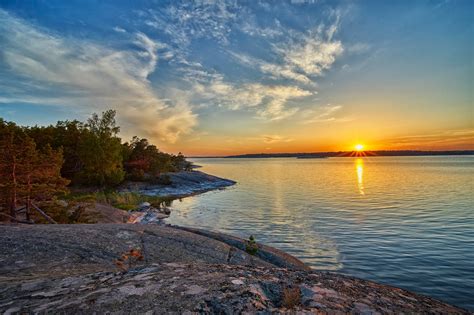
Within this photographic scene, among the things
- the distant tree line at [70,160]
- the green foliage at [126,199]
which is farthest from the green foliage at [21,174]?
the green foliage at [126,199]

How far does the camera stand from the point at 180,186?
63250mm

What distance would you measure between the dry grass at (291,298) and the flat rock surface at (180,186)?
48.8 m

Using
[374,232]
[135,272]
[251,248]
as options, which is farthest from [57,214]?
[374,232]

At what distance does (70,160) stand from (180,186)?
893 inches

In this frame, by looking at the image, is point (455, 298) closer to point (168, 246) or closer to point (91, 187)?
point (168, 246)

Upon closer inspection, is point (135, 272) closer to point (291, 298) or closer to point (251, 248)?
point (291, 298)

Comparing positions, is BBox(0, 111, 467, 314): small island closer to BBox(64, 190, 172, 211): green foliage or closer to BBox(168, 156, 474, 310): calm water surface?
BBox(168, 156, 474, 310): calm water surface

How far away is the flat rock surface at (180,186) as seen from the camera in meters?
54.6

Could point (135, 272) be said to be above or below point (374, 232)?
above

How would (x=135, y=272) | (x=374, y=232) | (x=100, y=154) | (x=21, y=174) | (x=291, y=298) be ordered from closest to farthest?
(x=291, y=298) < (x=135, y=272) < (x=21, y=174) < (x=374, y=232) < (x=100, y=154)

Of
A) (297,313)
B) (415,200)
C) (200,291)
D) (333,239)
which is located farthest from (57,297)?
(415,200)

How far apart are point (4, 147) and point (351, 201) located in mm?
39168

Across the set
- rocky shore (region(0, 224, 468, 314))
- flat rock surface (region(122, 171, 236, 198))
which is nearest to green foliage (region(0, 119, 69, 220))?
rocky shore (region(0, 224, 468, 314))

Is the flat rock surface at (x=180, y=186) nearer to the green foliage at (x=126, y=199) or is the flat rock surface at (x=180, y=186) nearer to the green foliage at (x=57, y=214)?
the green foliage at (x=126, y=199)
